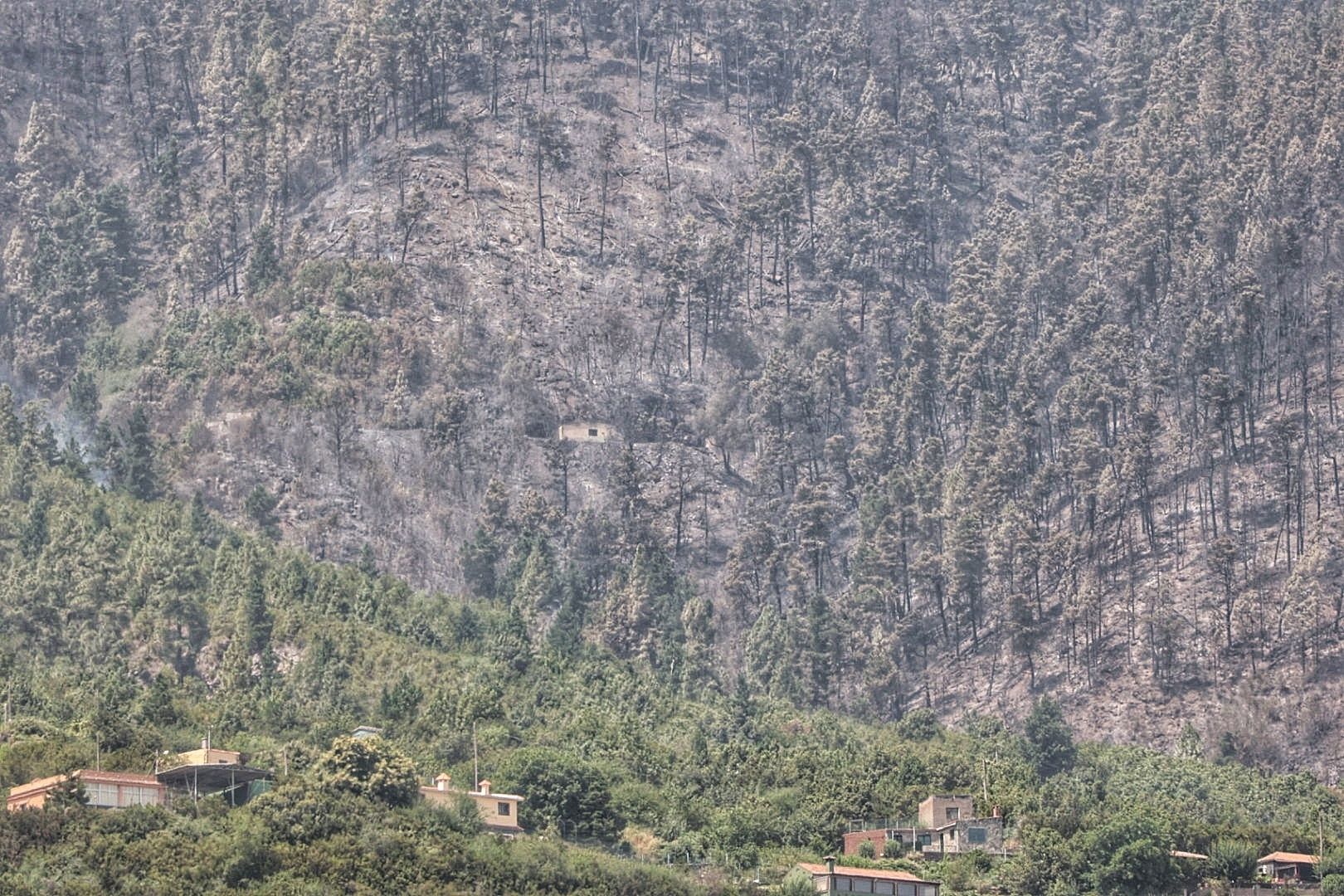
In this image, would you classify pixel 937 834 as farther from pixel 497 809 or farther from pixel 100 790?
pixel 100 790

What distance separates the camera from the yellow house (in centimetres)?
17512

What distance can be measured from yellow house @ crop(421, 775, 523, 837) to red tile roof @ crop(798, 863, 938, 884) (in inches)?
616

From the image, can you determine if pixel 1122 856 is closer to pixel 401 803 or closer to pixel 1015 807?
pixel 1015 807

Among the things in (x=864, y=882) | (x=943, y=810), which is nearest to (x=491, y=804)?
(x=864, y=882)

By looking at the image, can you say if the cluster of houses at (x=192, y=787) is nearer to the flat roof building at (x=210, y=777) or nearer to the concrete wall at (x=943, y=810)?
the flat roof building at (x=210, y=777)

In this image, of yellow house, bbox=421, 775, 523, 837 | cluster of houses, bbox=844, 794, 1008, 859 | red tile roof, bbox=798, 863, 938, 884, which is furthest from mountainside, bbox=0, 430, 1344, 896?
red tile roof, bbox=798, 863, 938, 884

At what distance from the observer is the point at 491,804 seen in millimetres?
177500

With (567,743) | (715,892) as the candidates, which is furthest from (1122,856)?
(567,743)

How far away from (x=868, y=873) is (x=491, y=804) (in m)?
21.1

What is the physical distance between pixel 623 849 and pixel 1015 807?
72.3ft

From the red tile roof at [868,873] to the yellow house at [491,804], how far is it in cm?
1565

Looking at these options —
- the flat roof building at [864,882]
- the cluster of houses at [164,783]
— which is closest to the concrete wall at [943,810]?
the flat roof building at [864,882]

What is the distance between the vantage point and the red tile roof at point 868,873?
550 feet

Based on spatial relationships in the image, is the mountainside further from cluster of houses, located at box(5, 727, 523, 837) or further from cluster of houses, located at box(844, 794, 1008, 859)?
cluster of houses, located at box(5, 727, 523, 837)
